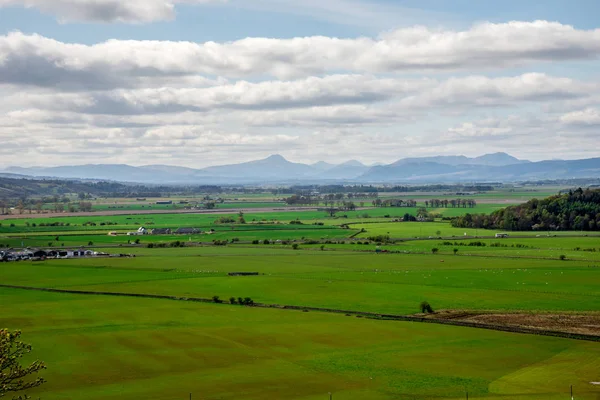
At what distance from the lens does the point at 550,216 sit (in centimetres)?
14288

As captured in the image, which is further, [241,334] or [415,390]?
[241,334]

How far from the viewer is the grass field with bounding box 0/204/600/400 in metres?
36.2

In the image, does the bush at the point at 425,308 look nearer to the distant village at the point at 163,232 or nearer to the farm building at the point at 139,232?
the distant village at the point at 163,232

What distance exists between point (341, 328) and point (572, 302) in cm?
2129

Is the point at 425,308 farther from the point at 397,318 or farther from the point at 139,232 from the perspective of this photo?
the point at 139,232

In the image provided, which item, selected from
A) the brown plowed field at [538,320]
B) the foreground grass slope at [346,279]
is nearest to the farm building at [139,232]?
the foreground grass slope at [346,279]

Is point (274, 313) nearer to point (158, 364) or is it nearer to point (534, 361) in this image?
point (158, 364)

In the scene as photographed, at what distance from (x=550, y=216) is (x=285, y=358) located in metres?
113

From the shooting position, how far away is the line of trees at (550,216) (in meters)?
139

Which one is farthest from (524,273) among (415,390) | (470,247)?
(415,390)

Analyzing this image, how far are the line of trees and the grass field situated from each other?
34.3 metres

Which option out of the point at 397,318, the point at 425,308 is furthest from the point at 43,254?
the point at 425,308

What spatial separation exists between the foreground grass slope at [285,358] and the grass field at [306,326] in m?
0.12

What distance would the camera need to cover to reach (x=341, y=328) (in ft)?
165
